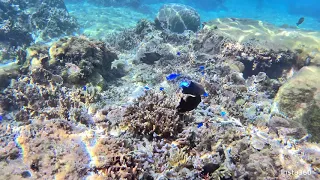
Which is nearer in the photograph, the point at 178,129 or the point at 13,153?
the point at 13,153

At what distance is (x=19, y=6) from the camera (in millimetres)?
14758

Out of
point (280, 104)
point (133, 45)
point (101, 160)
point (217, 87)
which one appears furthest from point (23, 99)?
point (280, 104)

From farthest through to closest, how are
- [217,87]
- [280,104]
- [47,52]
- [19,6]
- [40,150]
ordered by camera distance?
[19,6] → [47,52] → [217,87] → [280,104] → [40,150]

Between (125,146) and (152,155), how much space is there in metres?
0.42

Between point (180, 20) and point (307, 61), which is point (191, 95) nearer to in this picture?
point (307, 61)

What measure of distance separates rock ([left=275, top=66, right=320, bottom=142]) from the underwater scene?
0.02m

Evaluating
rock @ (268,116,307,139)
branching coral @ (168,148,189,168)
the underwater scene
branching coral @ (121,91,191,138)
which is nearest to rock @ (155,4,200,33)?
the underwater scene

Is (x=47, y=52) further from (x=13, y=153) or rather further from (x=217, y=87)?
(x=217, y=87)

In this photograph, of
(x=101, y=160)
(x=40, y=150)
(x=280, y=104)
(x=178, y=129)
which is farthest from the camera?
(x=280, y=104)

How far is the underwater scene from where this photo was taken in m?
2.85

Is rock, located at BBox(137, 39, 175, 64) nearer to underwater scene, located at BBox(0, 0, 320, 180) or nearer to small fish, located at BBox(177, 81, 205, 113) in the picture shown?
underwater scene, located at BBox(0, 0, 320, 180)

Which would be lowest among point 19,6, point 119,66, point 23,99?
point 23,99

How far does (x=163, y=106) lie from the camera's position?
3.61 meters

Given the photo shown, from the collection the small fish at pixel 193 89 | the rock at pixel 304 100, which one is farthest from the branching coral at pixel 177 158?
the rock at pixel 304 100
